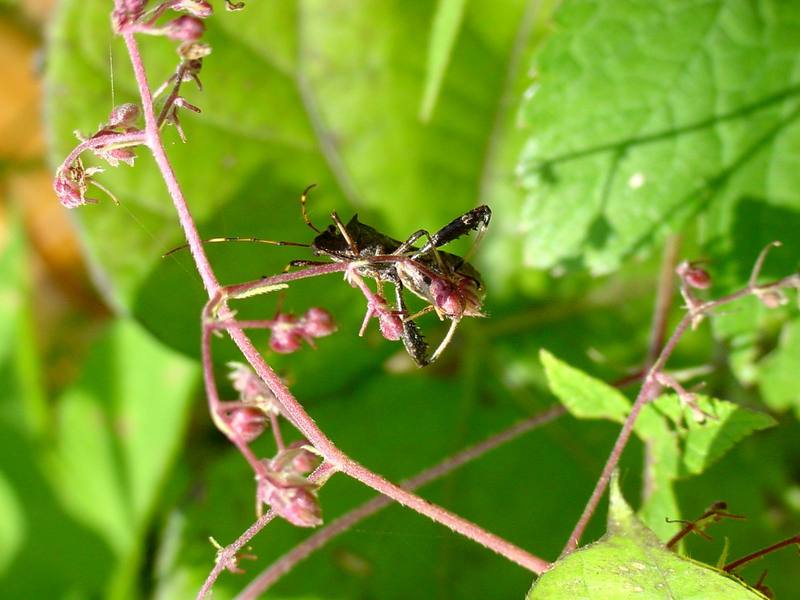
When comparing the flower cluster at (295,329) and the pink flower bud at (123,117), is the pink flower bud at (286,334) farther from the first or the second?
the pink flower bud at (123,117)

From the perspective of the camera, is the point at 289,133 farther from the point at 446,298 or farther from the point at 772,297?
the point at 772,297

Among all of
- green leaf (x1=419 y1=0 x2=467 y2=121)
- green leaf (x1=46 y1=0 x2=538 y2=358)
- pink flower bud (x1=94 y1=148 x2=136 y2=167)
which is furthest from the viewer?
green leaf (x1=46 y1=0 x2=538 y2=358)

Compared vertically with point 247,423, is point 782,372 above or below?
below

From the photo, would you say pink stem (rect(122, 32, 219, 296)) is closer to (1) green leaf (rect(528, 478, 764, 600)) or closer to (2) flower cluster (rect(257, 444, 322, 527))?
(2) flower cluster (rect(257, 444, 322, 527))

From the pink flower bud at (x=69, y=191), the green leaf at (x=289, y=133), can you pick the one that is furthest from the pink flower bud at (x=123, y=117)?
the green leaf at (x=289, y=133)

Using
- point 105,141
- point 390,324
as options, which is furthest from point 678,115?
point 105,141

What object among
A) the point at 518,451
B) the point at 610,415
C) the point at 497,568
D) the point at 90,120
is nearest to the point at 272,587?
the point at 497,568

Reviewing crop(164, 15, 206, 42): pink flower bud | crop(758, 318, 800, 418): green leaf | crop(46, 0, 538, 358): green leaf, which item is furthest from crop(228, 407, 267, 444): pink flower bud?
crop(758, 318, 800, 418): green leaf
